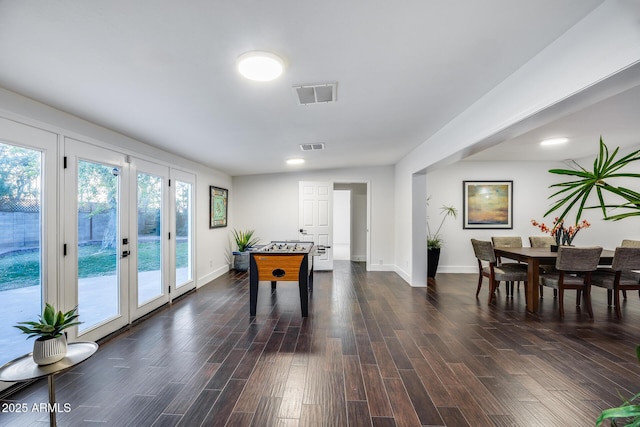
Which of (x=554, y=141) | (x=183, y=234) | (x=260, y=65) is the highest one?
(x=554, y=141)

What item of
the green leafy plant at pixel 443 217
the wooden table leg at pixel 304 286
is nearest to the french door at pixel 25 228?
the wooden table leg at pixel 304 286

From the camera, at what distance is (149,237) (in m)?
3.92

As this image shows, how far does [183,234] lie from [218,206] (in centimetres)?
140

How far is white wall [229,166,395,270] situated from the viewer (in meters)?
6.83

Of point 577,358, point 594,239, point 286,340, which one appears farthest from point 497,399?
point 594,239

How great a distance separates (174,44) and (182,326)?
305 centimetres

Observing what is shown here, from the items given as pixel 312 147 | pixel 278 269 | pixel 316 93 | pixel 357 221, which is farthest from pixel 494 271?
pixel 357 221

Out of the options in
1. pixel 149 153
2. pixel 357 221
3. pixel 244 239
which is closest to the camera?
pixel 149 153

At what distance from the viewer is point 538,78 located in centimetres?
199

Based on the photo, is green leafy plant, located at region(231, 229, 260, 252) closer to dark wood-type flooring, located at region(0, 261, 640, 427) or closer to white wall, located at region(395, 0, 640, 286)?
dark wood-type flooring, located at region(0, 261, 640, 427)

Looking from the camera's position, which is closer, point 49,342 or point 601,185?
point 601,185

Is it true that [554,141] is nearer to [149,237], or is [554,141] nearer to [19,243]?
[149,237]

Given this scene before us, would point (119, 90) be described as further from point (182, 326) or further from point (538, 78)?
point (538, 78)

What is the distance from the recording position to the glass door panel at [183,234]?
465cm
